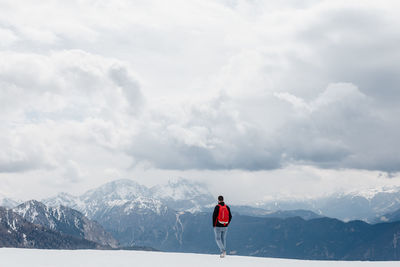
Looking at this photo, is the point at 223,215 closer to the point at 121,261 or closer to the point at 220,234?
the point at 220,234

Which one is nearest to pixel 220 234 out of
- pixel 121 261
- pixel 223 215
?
pixel 223 215

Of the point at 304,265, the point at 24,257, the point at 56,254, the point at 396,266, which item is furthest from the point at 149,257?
the point at 396,266

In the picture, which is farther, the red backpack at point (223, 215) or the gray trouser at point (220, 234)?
the gray trouser at point (220, 234)

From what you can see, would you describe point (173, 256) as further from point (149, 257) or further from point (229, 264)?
point (229, 264)

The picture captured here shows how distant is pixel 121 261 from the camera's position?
3066 cm

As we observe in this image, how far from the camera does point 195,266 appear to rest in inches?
1160

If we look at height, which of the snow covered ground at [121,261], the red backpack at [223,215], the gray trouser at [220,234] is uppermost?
the red backpack at [223,215]

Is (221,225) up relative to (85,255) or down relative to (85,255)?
up

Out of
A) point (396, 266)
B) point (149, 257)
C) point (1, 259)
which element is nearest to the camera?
point (1, 259)

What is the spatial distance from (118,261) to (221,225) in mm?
8186

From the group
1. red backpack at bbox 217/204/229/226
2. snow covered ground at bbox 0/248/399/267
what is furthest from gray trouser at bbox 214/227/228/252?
snow covered ground at bbox 0/248/399/267

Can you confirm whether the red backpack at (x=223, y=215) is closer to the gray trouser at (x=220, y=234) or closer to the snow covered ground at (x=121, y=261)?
the gray trouser at (x=220, y=234)

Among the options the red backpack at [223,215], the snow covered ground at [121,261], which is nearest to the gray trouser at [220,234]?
the red backpack at [223,215]

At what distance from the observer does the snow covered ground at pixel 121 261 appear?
94.5 ft
